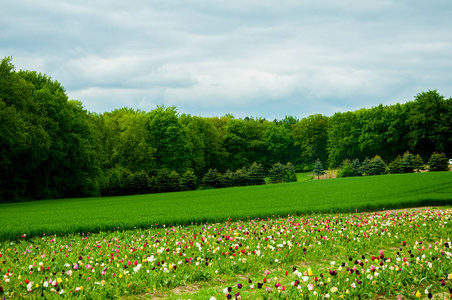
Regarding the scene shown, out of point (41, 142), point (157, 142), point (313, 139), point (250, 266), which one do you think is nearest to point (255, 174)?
point (157, 142)

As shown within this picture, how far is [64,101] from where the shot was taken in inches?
1730

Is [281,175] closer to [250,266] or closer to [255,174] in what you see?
[255,174]

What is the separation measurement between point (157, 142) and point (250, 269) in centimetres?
5685

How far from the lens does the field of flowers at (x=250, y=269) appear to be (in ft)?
19.9

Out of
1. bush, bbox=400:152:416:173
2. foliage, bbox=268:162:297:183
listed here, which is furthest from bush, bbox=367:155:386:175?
foliage, bbox=268:162:297:183

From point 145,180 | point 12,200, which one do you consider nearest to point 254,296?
point 12,200

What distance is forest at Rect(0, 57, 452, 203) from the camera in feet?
123

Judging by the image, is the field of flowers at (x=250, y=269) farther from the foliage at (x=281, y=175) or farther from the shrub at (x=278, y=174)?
the shrub at (x=278, y=174)

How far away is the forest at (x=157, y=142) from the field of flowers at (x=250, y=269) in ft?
91.9

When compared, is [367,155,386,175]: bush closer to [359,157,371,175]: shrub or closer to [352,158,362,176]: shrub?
[359,157,371,175]: shrub

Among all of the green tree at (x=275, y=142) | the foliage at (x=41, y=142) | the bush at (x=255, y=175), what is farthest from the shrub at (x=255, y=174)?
the green tree at (x=275, y=142)

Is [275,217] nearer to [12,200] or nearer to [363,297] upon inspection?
[363,297]

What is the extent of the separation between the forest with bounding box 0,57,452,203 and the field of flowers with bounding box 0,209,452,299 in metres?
28.0

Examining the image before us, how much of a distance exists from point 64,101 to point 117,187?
1454cm
